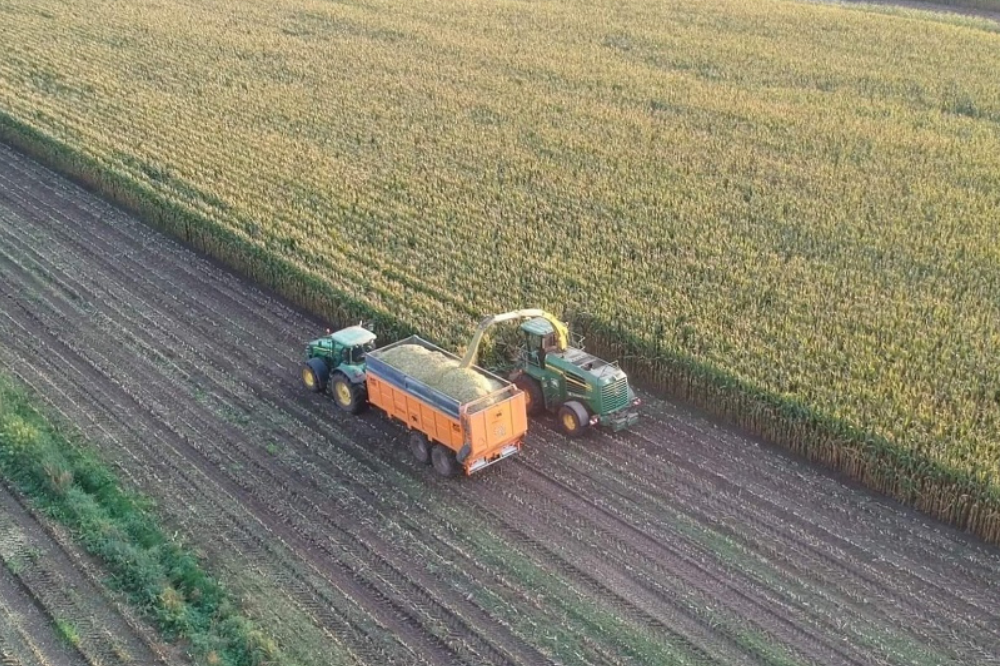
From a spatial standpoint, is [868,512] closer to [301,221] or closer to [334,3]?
[301,221]

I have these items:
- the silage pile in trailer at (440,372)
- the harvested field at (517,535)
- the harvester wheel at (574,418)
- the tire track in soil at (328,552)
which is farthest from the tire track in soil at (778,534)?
the tire track in soil at (328,552)

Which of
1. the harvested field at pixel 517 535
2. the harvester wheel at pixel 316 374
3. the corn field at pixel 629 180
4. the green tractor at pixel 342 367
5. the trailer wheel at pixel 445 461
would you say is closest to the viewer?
the harvested field at pixel 517 535

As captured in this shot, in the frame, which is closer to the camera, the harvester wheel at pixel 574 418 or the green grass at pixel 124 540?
the green grass at pixel 124 540

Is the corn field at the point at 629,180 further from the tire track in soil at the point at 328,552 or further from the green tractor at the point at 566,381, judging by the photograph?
the tire track in soil at the point at 328,552

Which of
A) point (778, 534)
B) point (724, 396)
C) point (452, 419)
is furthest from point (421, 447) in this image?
point (778, 534)

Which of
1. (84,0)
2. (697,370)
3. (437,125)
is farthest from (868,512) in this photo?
(84,0)

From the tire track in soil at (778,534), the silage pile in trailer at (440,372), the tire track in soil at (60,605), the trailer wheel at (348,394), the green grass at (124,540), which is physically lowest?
the tire track in soil at (60,605)
